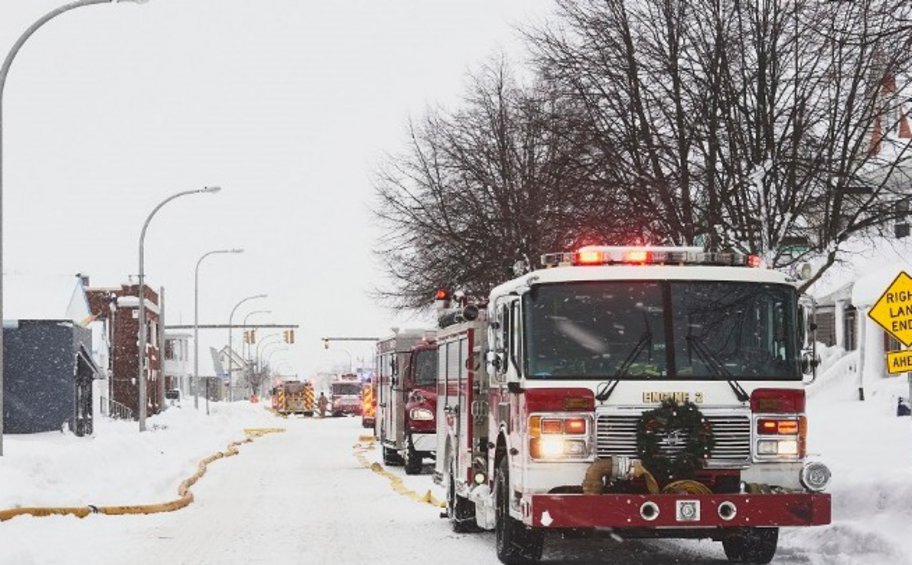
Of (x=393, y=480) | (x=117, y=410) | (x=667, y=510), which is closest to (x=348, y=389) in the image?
(x=117, y=410)

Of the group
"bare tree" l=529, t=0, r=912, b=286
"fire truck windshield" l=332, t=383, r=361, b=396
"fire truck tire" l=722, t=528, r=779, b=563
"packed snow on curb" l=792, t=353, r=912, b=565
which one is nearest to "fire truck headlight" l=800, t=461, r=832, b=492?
"packed snow on curb" l=792, t=353, r=912, b=565

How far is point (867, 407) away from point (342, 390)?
49.9 meters

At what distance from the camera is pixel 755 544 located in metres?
13.3

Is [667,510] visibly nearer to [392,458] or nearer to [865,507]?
[865,507]

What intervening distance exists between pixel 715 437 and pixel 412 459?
644 inches

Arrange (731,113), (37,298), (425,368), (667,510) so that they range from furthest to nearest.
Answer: (37,298)
(425,368)
(731,113)
(667,510)

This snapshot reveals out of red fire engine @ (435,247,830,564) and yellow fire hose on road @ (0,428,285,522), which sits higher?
red fire engine @ (435,247,830,564)

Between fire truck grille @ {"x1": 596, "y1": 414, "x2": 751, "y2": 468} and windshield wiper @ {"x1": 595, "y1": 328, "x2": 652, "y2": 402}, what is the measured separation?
0.59 feet

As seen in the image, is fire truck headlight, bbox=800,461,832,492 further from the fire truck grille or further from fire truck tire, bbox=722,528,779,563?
fire truck tire, bbox=722,528,779,563

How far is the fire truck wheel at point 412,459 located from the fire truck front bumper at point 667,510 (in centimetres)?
1608

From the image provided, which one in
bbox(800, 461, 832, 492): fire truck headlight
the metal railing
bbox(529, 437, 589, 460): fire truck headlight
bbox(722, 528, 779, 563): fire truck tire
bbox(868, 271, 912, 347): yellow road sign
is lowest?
the metal railing

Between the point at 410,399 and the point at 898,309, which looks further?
the point at 410,399

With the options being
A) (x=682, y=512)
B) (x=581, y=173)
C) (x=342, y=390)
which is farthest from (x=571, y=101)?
(x=342, y=390)

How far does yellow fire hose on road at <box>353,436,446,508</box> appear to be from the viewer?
2114 cm
